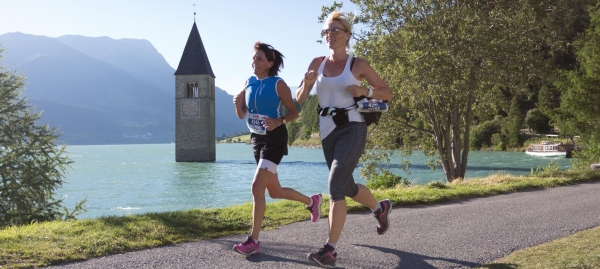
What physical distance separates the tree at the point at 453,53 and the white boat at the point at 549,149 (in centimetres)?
4663

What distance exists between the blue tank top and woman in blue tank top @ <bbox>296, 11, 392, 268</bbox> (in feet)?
1.18

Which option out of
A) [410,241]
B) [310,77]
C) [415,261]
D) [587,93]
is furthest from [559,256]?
[587,93]

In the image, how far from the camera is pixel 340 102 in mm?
4199

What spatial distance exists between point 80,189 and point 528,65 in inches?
1383

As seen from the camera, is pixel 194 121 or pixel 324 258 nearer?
pixel 324 258

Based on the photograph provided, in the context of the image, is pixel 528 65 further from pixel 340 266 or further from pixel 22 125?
pixel 22 125

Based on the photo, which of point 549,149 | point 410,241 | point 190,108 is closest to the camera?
point 410,241

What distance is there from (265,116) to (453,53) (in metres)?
11.3

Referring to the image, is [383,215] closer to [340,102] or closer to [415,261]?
[415,261]

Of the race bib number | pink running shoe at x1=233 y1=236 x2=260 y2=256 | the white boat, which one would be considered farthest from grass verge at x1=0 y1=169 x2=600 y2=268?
the white boat

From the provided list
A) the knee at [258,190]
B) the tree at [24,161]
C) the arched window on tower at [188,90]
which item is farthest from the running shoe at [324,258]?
the arched window on tower at [188,90]

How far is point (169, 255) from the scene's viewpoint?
4.46 meters

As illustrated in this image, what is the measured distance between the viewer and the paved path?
165 inches

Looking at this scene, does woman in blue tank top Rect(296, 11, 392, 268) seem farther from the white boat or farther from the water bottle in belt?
the white boat
